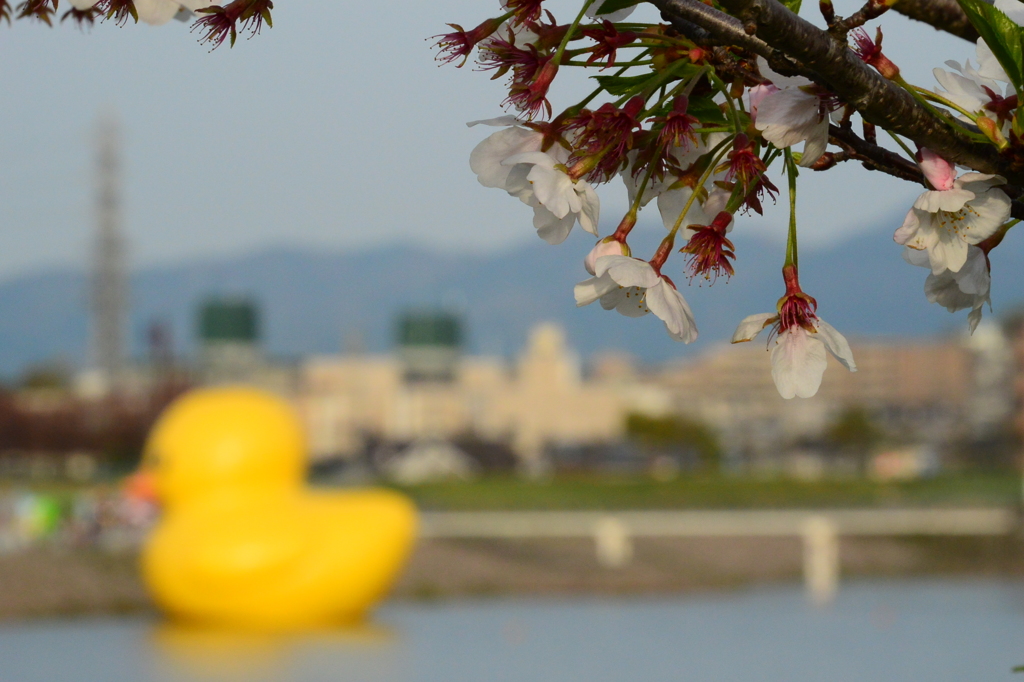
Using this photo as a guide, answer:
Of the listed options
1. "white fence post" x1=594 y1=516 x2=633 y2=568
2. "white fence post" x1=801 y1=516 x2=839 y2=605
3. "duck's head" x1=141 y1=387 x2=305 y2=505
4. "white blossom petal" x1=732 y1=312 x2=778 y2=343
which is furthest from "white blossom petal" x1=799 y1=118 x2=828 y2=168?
"white fence post" x1=594 y1=516 x2=633 y2=568

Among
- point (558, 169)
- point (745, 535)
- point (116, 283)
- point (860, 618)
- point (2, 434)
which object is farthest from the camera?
point (116, 283)

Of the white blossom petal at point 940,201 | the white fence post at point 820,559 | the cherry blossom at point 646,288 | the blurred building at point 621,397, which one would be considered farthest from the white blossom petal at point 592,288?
the blurred building at point 621,397

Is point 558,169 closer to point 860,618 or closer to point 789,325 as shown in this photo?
point 789,325

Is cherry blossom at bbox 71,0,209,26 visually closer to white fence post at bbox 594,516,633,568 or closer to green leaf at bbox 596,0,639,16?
green leaf at bbox 596,0,639,16

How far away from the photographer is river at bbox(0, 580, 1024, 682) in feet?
28.7

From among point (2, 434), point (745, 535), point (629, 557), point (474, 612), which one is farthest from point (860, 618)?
point (2, 434)

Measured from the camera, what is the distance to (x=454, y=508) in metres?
27.5

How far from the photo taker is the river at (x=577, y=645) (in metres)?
8.74

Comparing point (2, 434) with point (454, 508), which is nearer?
point (454, 508)

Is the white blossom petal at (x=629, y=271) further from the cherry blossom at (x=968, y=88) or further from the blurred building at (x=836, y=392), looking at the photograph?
the blurred building at (x=836, y=392)

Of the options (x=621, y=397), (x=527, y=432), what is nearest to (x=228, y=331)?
(x=527, y=432)

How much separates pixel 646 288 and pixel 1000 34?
12.3 inches

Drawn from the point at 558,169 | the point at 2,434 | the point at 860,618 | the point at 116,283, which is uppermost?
the point at 116,283

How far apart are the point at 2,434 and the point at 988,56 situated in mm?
46508
